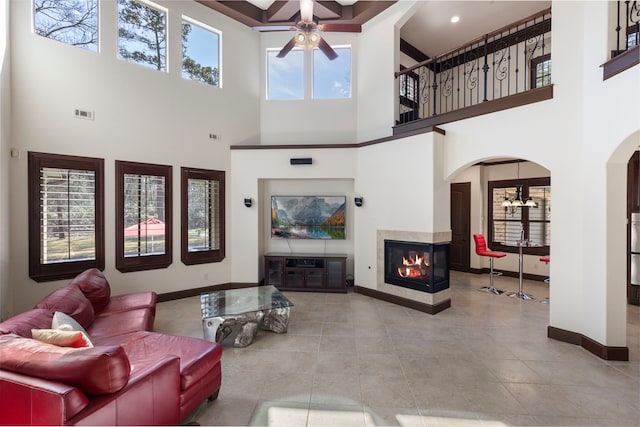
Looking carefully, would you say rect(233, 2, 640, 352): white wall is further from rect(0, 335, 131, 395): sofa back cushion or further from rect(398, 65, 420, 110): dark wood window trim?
rect(0, 335, 131, 395): sofa back cushion

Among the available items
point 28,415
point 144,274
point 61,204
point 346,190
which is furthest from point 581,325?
point 61,204

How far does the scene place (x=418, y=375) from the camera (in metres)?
2.91

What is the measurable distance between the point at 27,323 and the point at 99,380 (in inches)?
49.8

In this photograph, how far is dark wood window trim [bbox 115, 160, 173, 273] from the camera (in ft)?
15.6

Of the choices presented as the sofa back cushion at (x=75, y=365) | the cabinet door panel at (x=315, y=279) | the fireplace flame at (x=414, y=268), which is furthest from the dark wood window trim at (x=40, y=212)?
the fireplace flame at (x=414, y=268)

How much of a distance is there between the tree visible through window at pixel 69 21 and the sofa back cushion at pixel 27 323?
4.22 meters

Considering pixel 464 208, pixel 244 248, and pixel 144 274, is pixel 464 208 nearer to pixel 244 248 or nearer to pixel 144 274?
pixel 244 248

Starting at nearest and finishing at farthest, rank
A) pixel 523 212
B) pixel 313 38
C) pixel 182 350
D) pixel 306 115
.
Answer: pixel 182 350, pixel 313 38, pixel 306 115, pixel 523 212

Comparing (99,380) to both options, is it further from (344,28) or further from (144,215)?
(344,28)

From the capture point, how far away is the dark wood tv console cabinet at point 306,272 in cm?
588

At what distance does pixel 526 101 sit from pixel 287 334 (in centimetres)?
466

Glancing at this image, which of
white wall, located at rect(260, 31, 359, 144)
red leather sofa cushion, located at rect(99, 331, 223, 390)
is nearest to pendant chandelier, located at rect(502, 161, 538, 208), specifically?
white wall, located at rect(260, 31, 359, 144)

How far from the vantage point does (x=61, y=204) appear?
4.24 meters

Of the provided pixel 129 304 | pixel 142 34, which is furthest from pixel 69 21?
pixel 129 304
